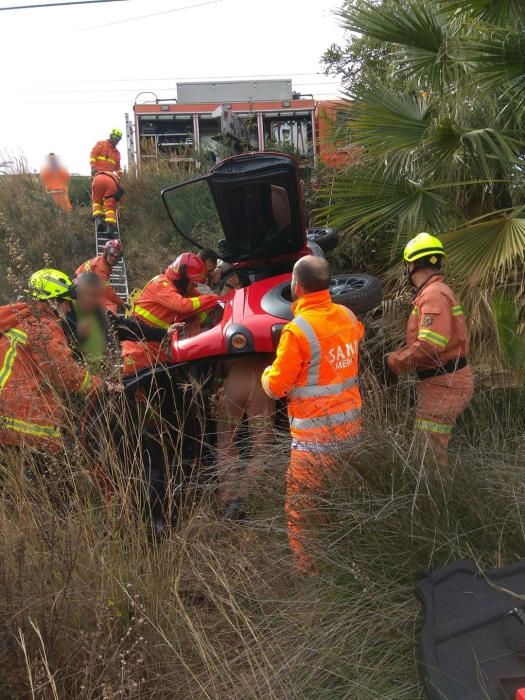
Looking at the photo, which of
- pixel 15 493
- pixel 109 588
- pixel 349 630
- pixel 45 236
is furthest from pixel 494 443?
pixel 45 236

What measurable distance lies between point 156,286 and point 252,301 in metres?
1.64

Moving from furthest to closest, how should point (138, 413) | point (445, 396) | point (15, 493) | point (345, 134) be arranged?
point (345, 134) < point (445, 396) < point (138, 413) < point (15, 493)

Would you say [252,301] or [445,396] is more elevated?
[252,301]

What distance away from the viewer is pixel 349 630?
265cm

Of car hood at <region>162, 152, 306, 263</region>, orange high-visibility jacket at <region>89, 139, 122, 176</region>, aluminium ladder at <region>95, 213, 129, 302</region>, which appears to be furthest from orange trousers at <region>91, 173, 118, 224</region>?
car hood at <region>162, 152, 306, 263</region>

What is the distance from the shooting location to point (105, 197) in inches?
493

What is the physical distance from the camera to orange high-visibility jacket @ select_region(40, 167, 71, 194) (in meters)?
14.5

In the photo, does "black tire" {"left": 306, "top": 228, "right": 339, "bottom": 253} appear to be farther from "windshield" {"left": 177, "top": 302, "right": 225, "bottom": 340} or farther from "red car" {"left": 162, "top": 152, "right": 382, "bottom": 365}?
"windshield" {"left": 177, "top": 302, "right": 225, "bottom": 340}

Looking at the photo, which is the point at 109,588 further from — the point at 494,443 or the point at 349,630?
the point at 494,443

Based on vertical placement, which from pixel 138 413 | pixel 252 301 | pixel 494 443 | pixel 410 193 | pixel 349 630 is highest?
pixel 410 193

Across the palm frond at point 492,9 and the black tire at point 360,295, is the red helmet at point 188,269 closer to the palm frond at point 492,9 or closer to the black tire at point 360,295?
the black tire at point 360,295

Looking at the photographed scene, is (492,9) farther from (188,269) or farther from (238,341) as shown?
(238,341)

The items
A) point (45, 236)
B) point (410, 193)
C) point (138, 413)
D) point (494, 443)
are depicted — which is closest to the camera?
point (138, 413)

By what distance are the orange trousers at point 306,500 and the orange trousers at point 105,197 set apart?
10069mm
